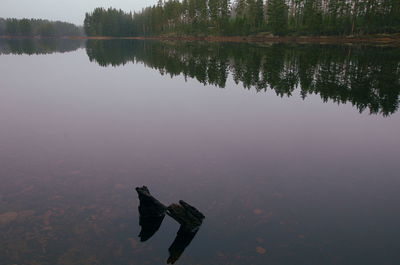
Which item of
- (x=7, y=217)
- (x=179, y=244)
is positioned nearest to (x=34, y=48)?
(x=7, y=217)

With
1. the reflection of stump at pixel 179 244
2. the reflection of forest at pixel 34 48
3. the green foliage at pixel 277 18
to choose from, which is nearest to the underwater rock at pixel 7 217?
the reflection of stump at pixel 179 244

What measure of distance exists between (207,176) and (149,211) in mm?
3589

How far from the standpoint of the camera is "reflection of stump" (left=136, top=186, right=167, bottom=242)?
32.2 feet

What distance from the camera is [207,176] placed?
13047 millimetres

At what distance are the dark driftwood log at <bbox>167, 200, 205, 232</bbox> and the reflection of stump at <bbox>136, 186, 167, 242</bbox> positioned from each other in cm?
42

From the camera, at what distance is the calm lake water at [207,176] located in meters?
8.82

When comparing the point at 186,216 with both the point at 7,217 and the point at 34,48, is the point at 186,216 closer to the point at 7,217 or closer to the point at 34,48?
the point at 7,217

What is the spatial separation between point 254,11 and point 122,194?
440 feet

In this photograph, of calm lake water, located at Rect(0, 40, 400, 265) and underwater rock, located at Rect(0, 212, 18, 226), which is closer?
calm lake water, located at Rect(0, 40, 400, 265)

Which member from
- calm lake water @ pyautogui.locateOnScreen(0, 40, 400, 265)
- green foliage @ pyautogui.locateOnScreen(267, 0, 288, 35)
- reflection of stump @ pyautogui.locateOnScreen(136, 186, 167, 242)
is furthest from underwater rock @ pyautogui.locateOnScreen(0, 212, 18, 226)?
green foliage @ pyautogui.locateOnScreen(267, 0, 288, 35)

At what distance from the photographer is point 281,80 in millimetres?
37031

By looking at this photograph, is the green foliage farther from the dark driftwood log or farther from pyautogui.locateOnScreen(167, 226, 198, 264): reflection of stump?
pyautogui.locateOnScreen(167, 226, 198, 264): reflection of stump

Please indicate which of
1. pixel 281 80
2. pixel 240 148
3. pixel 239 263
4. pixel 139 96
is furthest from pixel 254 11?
pixel 239 263

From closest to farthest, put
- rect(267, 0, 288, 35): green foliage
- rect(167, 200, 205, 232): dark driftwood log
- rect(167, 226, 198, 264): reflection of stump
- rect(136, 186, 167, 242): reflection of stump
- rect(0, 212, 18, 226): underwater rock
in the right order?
rect(167, 226, 198, 264): reflection of stump, rect(167, 200, 205, 232): dark driftwood log, rect(0, 212, 18, 226): underwater rock, rect(136, 186, 167, 242): reflection of stump, rect(267, 0, 288, 35): green foliage
